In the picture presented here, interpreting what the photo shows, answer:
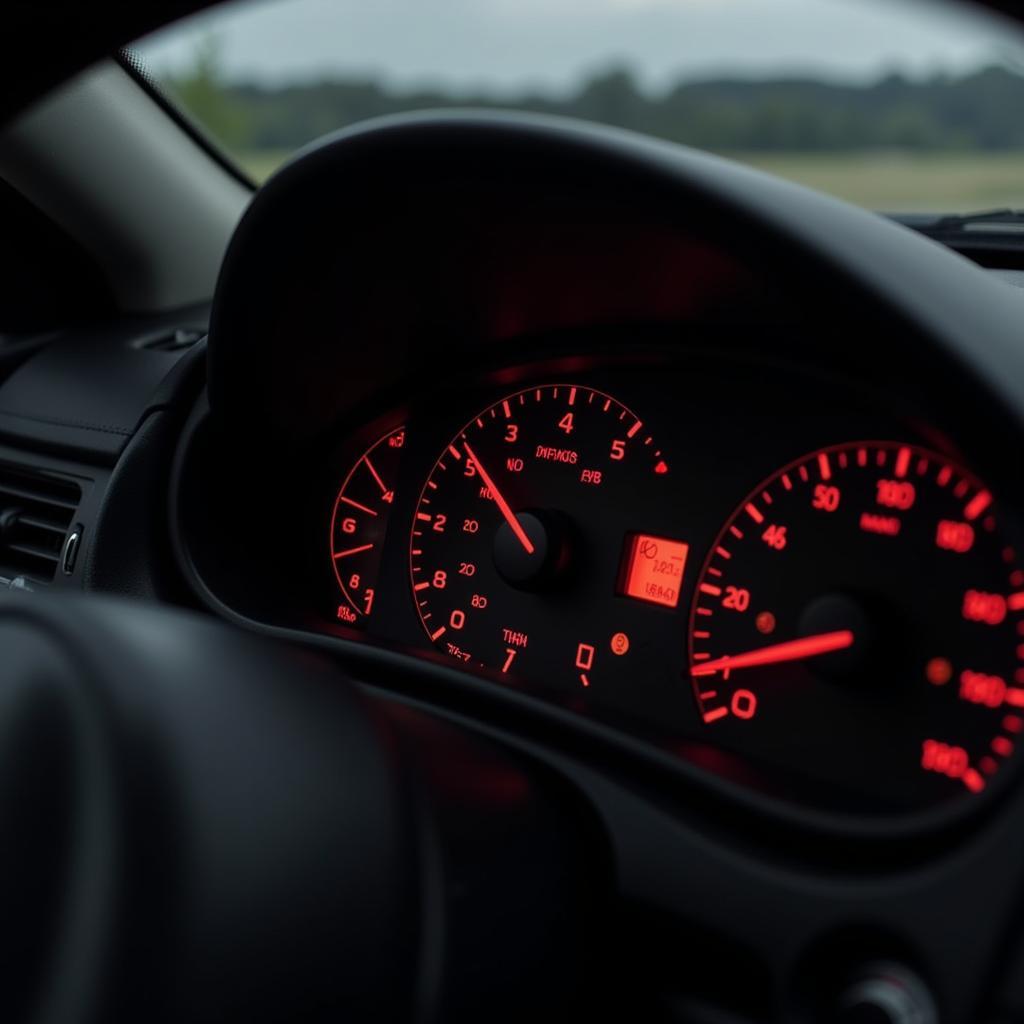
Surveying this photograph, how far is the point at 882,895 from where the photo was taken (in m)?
1.35

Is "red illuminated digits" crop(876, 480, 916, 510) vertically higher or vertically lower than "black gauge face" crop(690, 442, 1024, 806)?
higher

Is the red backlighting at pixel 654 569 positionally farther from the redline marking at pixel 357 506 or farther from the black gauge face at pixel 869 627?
the redline marking at pixel 357 506

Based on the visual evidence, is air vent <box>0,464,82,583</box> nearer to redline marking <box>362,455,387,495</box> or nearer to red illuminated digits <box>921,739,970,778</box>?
redline marking <box>362,455,387,495</box>

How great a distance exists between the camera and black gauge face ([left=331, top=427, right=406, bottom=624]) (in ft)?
7.32

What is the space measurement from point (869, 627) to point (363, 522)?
37.5 inches

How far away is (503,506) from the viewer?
207 cm

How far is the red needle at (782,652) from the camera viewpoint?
1.58 m

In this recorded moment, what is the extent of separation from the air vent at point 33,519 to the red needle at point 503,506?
68 centimetres

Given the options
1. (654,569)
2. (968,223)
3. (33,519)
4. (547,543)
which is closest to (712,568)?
(654,569)

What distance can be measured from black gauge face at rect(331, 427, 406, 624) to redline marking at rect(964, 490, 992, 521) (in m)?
0.97

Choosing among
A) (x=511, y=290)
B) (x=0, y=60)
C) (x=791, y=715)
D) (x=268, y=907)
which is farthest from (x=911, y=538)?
(x=0, y=60)

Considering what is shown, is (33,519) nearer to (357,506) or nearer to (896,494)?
(357,506)

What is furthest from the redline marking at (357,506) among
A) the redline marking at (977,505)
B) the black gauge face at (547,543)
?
the redline marking at (977,505)

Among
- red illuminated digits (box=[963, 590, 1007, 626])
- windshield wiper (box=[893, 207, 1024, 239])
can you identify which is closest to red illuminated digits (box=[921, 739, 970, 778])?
red illuminated digits (box=[963, 590, 1007, 626])
